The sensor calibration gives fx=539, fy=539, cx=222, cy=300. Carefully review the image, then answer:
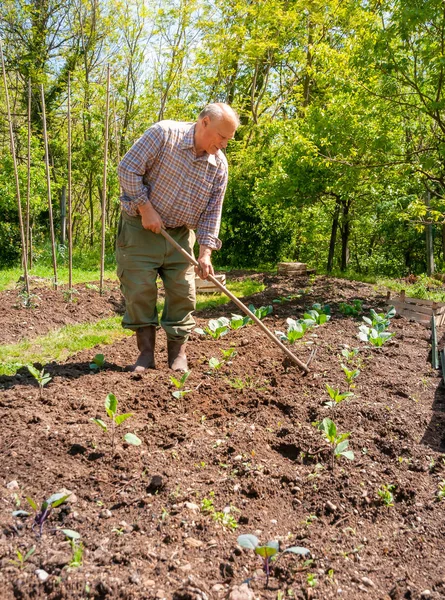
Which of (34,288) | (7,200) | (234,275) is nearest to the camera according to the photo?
(34,288)

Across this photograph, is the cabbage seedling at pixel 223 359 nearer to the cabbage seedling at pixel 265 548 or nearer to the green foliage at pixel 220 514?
the green foliage at pixel 220 514

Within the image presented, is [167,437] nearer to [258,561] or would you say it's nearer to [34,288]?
[258,561]

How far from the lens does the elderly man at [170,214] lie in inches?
138

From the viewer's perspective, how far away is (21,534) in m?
1.93

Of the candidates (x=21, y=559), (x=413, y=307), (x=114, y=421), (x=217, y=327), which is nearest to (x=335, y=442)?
(x=114, y=421)

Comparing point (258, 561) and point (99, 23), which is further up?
point (99, 23)

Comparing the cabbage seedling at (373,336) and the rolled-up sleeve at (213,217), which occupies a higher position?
the rolled-up sleeve at (213,217)

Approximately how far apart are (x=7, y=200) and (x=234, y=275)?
4.83 metres

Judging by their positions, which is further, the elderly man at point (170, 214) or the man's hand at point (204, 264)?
the man's hand at point (204, 264)

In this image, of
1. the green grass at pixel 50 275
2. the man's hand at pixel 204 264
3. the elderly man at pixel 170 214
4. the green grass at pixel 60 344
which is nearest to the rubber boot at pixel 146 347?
the elderly man at pixel 170 214

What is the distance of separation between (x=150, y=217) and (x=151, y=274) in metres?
0.46

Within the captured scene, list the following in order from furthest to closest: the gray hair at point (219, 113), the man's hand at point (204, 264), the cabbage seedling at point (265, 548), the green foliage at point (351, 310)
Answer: the green foliage at point (351, 310) < the man's hand at point (204, 264) < the gray hair at point (219, 113) < the cabbage seedling at point (265, 548)

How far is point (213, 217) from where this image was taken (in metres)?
3.90

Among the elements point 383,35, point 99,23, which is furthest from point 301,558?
point 99,23
